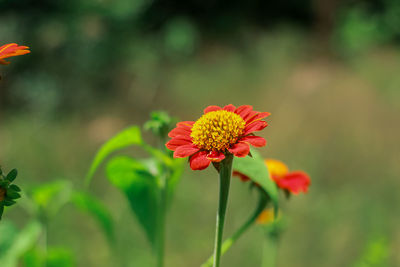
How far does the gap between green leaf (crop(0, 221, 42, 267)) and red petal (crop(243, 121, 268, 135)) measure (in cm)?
43

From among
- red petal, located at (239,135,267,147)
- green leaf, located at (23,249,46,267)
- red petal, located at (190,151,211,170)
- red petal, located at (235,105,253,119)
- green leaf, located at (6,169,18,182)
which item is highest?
red petal, located at (235,105,253,119)

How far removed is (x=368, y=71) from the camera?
3.30 m

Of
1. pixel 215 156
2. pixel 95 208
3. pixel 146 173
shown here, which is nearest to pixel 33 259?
pixel 95 208

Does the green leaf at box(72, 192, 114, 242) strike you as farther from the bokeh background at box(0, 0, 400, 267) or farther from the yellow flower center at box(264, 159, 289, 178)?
the bokeh background at box(0, 0, 400, 267)

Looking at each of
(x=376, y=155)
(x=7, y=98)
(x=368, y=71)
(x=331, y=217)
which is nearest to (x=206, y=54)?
(x=368, y=71)

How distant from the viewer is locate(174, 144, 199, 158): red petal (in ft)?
1.42

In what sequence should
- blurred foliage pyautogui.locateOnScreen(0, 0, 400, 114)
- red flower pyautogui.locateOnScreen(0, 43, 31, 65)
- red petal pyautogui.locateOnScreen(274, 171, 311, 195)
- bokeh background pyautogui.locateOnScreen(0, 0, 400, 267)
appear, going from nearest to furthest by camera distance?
1. red flower pyautogui.locateOnScreen(0, 43, 31, 65)
2. red petal pyautogui.locateOnScreen(274, 171, 311, 195)
3. bokeh background pyautogui.locateOnScreen(0, 0, 400, 267)
4. blurred foliage pyautogui.locateOnScreen(0, 0, 400, 114)

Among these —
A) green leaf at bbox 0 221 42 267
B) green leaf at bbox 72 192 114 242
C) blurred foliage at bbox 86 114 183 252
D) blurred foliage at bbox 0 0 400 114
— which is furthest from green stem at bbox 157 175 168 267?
blurred foliage at bbox 0 0 400 114

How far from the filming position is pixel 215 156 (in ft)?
1.40

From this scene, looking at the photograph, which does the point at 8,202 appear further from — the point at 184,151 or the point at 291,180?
the point at 291,180

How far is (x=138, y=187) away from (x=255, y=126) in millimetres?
275

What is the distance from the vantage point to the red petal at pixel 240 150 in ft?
1.35

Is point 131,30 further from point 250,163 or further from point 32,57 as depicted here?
point 250,163

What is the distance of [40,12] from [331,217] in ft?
9.75
